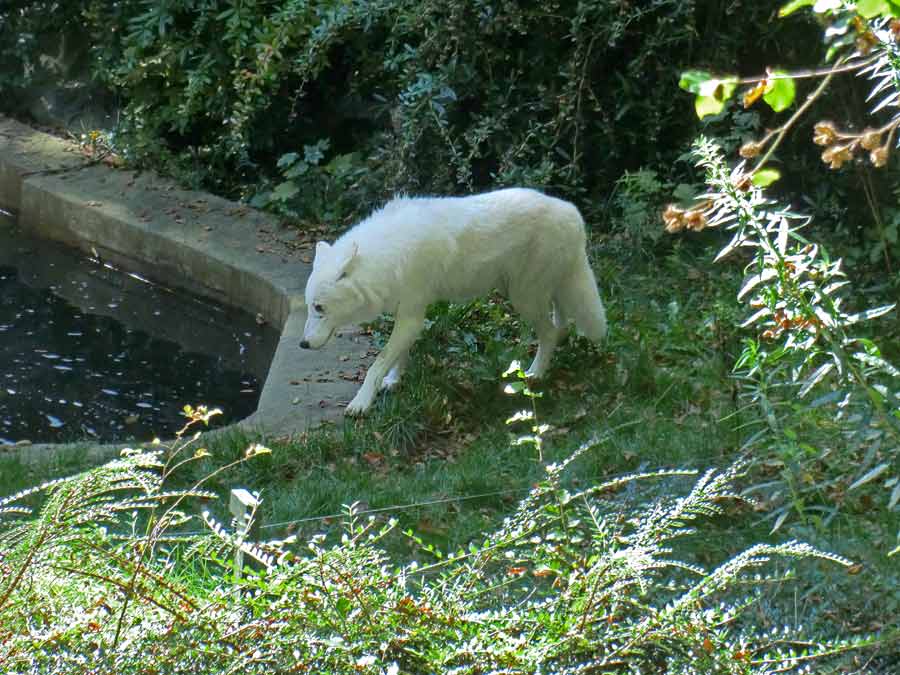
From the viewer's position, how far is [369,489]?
5418 millimetres

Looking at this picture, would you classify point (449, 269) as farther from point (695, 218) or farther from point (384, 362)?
point (695, 218)

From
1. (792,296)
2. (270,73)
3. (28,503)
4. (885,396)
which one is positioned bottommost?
(28,503)

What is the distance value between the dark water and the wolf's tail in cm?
194

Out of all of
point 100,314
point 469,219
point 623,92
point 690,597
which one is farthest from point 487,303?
point 690,597

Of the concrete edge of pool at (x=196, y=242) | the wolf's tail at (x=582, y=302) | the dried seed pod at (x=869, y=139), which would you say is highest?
the dried seed pod at (x=869, y=139)

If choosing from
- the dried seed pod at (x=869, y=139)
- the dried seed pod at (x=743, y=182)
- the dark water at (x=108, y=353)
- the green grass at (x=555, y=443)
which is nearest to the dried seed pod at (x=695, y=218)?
the dried seed pod at (x=743, y=182)

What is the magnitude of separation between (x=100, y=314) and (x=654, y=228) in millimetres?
3664

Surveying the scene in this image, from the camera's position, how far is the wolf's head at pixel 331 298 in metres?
5.86

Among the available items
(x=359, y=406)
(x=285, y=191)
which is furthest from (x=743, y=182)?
(x=285, y=191)

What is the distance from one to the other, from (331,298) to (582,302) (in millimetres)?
1310

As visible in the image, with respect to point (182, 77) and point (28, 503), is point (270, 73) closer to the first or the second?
point (182, 77)

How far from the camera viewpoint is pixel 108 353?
771 cm

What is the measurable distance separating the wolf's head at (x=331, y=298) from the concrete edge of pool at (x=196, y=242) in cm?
47

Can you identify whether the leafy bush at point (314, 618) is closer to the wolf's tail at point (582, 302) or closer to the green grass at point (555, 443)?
the green grass at point (555, 443)
